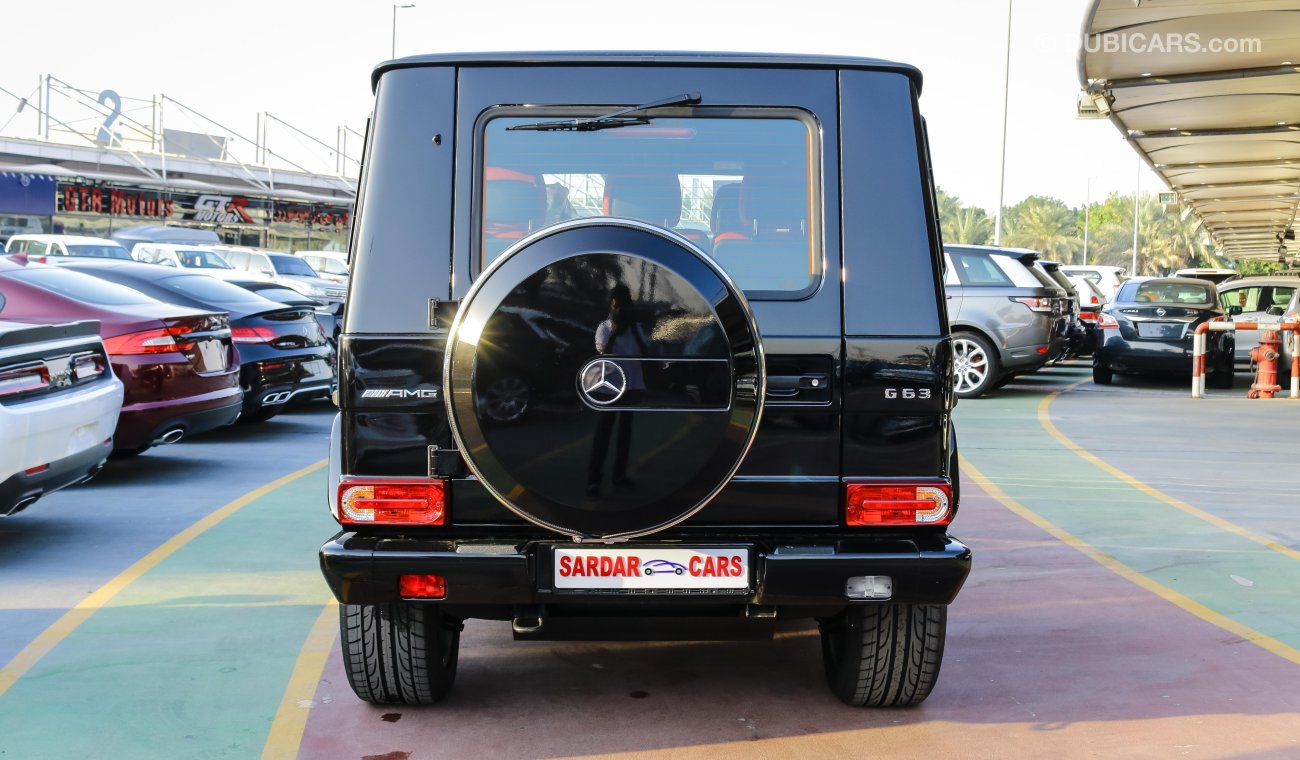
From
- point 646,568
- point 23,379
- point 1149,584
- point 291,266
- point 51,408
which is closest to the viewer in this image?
point 646,568

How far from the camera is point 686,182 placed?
4.18m

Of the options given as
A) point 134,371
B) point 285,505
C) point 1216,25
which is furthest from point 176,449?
point 1216,25

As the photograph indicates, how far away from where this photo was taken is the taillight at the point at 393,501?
4.06 m

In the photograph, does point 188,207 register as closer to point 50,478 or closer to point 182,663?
point 50,478

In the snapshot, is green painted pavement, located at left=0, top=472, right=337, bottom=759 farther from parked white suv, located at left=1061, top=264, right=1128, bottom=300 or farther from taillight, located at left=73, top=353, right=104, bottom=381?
parked white suv, located at left=1061, top=264, right=1128, bottom=300

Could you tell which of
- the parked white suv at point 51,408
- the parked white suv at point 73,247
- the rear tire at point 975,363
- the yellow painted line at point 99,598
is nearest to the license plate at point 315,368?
the yellow painted line at point 99,598

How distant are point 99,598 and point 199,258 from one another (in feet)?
74.4

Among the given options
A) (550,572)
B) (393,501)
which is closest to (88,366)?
(393,501)

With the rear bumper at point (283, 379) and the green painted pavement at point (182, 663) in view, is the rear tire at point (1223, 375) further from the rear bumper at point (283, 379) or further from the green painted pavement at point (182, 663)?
the green painted pavement at point (182, 663)

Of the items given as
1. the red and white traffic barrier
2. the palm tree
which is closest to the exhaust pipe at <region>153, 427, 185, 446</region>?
the red and white traffic barrier

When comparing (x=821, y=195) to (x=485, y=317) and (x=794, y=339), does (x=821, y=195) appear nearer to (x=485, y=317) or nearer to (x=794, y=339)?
(x=794, y=339)

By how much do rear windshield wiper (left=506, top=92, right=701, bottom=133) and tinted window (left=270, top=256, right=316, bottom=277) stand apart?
83.8 ft

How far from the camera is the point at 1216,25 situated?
47.6ft

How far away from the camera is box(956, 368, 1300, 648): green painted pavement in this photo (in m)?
6.38
